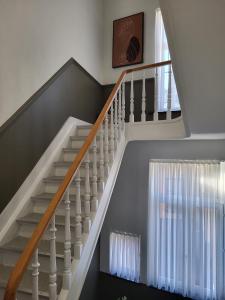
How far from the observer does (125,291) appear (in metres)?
4.09

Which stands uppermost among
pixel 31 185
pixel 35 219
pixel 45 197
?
pixel 31 185

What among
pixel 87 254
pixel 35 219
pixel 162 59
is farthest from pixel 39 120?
pixel 162 59

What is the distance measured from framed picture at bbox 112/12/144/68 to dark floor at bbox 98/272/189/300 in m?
4.05

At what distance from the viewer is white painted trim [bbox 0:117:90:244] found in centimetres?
244

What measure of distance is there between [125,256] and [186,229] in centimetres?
122

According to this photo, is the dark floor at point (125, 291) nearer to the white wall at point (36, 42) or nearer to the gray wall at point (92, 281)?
the gray wall at point (92, 281)

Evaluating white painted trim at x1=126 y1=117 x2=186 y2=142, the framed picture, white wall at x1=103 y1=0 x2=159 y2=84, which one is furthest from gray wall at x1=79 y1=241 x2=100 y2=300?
the framed picture

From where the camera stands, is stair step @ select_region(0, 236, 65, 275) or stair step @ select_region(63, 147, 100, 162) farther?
stair step @ select_region(63, 147, 100, 162)

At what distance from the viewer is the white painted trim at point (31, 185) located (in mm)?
2436

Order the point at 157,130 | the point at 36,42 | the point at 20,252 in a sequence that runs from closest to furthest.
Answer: the point at 20,252 < the point at 36,42 < the point at 157,130

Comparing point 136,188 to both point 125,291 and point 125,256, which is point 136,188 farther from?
point 125,291

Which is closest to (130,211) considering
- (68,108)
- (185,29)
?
(68,108)

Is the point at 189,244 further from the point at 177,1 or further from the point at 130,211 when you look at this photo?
the point at 177,1

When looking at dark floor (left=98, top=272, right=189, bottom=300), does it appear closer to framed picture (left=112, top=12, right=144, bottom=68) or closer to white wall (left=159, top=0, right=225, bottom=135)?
white wall (left=159, top=0, right=225, bottom=135)
